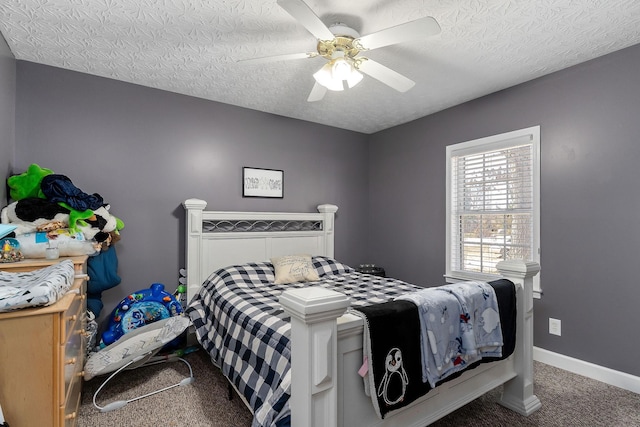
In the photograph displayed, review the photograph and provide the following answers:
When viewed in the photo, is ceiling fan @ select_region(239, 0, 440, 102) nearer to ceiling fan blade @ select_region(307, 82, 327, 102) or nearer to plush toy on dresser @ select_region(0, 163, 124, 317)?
ceiling fan blade @ select_region(307, 82, 327, 102)

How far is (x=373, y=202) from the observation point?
176 inches

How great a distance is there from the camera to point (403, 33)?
66.6 inches

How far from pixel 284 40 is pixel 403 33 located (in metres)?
0.87

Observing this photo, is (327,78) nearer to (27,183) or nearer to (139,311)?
(27,183)

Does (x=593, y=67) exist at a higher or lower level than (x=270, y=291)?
higher

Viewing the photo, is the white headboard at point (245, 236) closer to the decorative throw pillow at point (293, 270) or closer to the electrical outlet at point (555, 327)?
the decorative throw pillow at point (293, 270)

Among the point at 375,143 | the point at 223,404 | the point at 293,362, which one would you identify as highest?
the point at 375,143

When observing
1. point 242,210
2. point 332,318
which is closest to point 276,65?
point 242,210

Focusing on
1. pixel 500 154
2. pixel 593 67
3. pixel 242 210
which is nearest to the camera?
pixel 593 67

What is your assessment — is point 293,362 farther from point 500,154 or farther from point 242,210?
point 500,154

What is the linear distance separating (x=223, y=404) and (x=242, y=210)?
1907 mm

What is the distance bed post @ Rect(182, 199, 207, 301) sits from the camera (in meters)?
3.00

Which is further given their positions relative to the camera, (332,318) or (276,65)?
(276,65)

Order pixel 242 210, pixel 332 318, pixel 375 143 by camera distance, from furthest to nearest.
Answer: pixel 375 143 < pixel 242 210 < pixel 332 318
